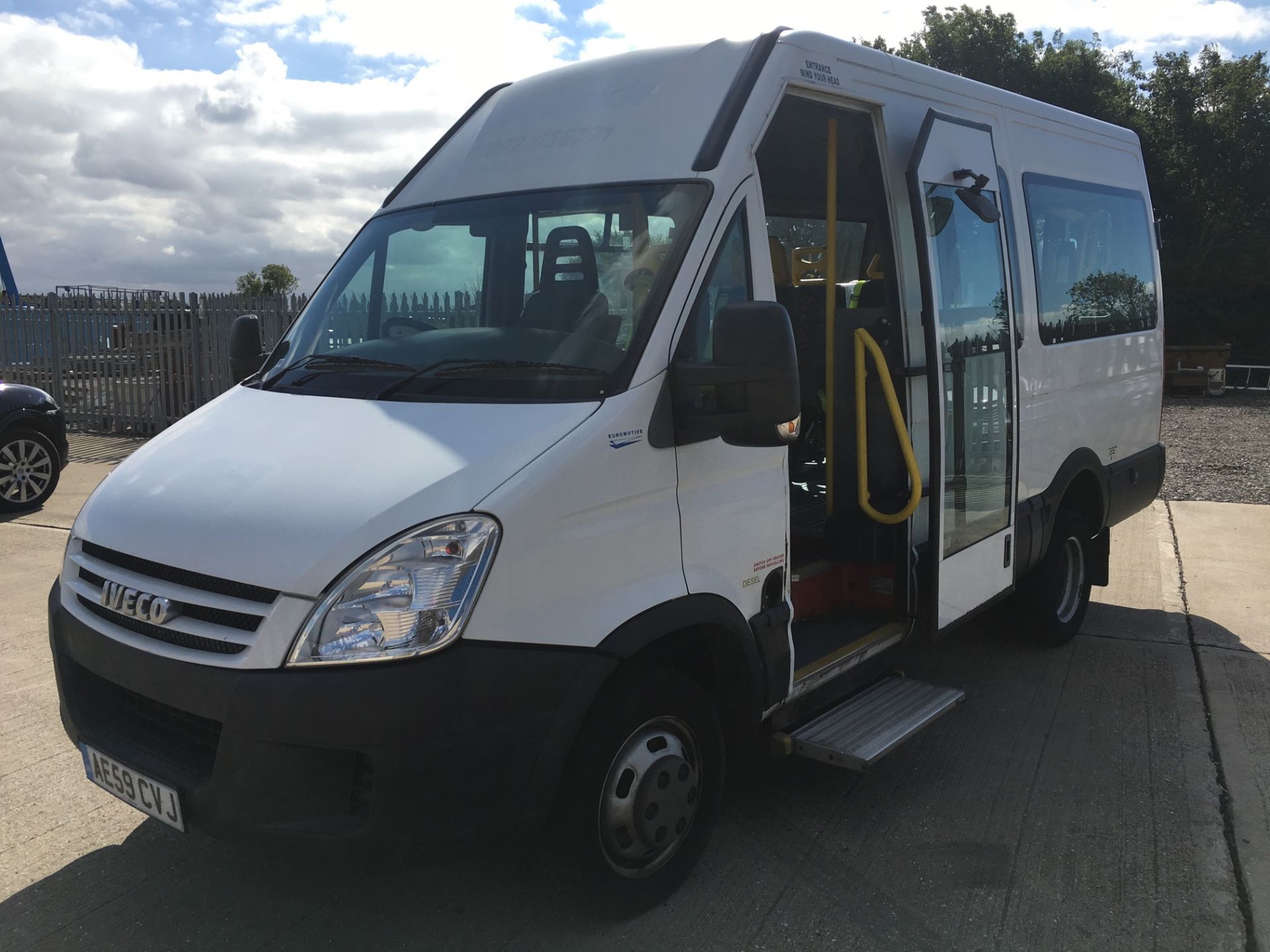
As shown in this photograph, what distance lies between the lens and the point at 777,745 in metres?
3.70

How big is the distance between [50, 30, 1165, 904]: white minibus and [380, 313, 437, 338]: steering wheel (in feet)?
0.05

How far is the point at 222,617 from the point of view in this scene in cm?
266

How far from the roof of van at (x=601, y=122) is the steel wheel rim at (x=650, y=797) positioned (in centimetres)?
175

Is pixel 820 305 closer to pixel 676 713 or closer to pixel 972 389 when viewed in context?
pixel 972 389

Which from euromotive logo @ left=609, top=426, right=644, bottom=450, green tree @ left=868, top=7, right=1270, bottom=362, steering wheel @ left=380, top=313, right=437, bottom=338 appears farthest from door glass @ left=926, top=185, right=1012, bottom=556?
green tree @ left=868, top=7, right=1270, bottom=362

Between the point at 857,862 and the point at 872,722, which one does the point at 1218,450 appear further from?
the point at 857,862

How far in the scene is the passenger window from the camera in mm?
3137

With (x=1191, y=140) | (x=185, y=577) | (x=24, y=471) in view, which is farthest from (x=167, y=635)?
(x=1191, y=140)

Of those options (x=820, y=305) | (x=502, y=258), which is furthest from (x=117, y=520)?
(x=820, y=305)

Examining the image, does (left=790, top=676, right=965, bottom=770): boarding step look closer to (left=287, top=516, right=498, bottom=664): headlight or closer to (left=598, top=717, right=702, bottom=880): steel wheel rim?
(left=598, top=717, right=702, bottom=880): steel wheel rim

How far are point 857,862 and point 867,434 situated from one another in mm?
1689

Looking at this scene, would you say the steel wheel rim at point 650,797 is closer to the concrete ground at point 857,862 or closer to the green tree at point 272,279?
the concrete ground at point 857,862

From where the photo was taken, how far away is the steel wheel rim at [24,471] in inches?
359

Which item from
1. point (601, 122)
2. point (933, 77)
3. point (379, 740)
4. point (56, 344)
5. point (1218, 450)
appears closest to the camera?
point (379, 740)
